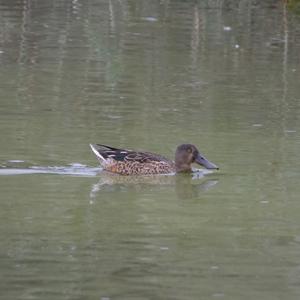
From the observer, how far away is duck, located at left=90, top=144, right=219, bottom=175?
13414 millimetres

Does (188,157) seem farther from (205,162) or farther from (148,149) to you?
(148,149)

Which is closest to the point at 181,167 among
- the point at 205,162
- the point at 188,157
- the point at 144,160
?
the point at 188,157

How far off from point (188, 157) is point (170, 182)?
0.38 m

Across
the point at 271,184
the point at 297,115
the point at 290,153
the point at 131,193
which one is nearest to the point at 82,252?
the point at 131,193

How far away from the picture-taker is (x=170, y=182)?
1334 cm

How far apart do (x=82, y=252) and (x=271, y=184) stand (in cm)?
350

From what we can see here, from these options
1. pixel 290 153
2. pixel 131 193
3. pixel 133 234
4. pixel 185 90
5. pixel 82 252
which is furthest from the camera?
pixel 185 90

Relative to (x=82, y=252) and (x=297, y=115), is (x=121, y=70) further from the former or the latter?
(x=82, y=252)

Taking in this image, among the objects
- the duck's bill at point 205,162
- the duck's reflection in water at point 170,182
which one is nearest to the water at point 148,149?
the duck's reflection in water at point 170,182

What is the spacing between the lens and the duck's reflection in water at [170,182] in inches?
499

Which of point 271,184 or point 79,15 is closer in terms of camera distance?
point 271,184

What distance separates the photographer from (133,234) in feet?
34.4

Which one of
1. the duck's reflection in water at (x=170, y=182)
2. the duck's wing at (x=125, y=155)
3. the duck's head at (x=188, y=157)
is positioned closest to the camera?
the duck's reflection in water at (x=170, y=182)

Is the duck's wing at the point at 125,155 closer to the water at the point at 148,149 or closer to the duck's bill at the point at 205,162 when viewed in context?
the water at the point at 148,149
